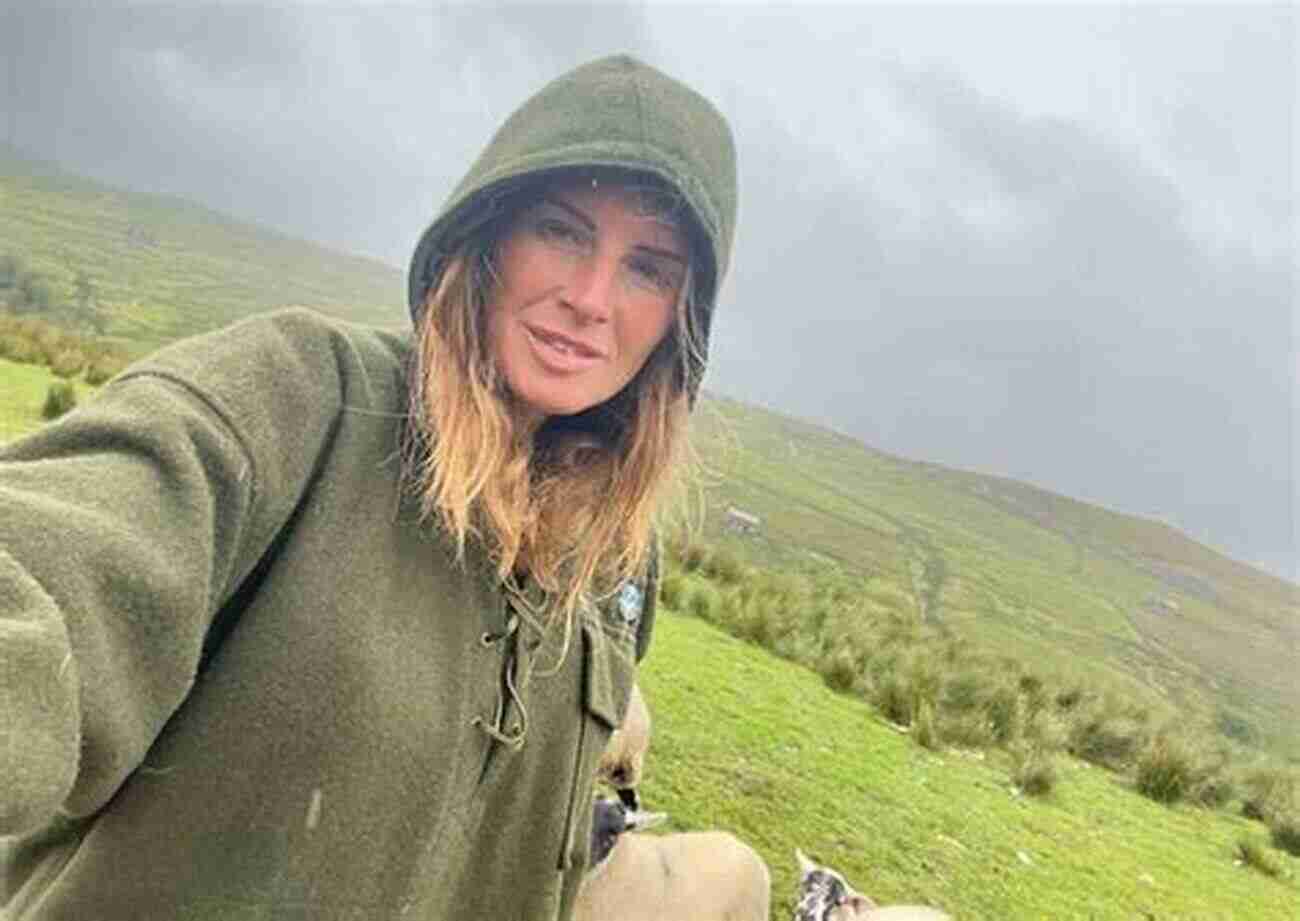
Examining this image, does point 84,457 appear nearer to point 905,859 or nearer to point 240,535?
point 240,535

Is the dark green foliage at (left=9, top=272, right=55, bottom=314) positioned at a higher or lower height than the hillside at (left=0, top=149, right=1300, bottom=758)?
lower

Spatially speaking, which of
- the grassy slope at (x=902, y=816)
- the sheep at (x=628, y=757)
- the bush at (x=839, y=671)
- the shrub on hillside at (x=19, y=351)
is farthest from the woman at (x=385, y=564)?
the shrub on hillside at (x=19, y=351)

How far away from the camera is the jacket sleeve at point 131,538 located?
106 cm

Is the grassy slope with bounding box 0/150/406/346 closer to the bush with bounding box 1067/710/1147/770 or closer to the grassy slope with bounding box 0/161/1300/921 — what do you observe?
the grassy slope with bounding box 0/161/1300/921

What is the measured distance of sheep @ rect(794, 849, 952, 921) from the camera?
402 cm

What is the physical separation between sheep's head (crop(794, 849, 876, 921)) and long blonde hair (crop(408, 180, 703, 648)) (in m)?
2.25

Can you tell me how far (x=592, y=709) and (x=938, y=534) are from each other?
8444cm

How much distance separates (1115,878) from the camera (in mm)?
6148

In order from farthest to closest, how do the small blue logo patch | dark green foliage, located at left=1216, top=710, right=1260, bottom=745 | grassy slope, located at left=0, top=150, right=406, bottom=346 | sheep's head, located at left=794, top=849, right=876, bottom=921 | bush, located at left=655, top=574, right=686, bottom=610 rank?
grassy slope, located at left=0, top=150, right=406, bottom=346
dark green foliage, located at left=1216, top=710, right=1260, bottom=745
bush, located at left=655, top=574, right=686, bottom=610
sheep's head, located at left=794, top=849, right=876, bottom=921
the small blue logo patch

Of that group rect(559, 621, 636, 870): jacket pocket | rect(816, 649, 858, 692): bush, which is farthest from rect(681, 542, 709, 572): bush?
rect(559, 621, 636, 870): jacket pocket

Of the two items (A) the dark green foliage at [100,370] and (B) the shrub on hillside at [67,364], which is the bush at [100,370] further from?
(B) the shrub on hillside at [67,364]

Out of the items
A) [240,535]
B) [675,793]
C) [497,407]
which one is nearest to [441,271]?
[497,407]

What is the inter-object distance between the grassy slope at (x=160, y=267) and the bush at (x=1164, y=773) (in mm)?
59904

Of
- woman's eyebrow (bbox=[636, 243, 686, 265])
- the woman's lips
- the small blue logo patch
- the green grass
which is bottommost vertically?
the green grass
